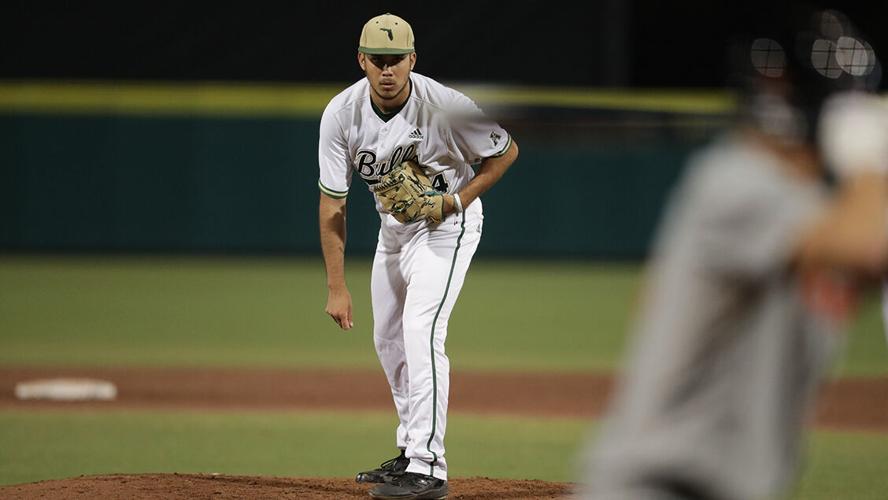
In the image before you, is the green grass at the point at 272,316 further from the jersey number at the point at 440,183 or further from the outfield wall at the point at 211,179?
the jersey number at the point at 440,183

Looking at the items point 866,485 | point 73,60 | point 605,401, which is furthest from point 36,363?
point 866,485

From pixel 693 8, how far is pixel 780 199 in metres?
6.73

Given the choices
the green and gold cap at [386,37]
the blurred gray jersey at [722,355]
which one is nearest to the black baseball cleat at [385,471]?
the green and gold cap at [386,37]

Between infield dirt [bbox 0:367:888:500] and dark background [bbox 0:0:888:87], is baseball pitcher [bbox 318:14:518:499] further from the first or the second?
infield dirt [bbox 0:367:888:500]

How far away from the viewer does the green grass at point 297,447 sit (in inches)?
255

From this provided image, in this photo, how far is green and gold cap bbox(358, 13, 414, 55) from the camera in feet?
17.1

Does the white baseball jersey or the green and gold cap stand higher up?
the green and gold cap

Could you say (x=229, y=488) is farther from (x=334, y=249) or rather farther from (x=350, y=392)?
(x=350, y=392)

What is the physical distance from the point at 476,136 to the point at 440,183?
0.87 feet

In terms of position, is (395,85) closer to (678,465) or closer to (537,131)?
(537,131)

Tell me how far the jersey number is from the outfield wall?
12.0 metres

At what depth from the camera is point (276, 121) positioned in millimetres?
18094

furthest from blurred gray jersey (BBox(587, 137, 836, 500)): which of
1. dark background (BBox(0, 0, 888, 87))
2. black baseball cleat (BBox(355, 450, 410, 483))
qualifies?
dark background (BBox(0, 0, 888, 87))

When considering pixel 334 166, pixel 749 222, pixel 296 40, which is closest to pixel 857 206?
pixel 749 222
